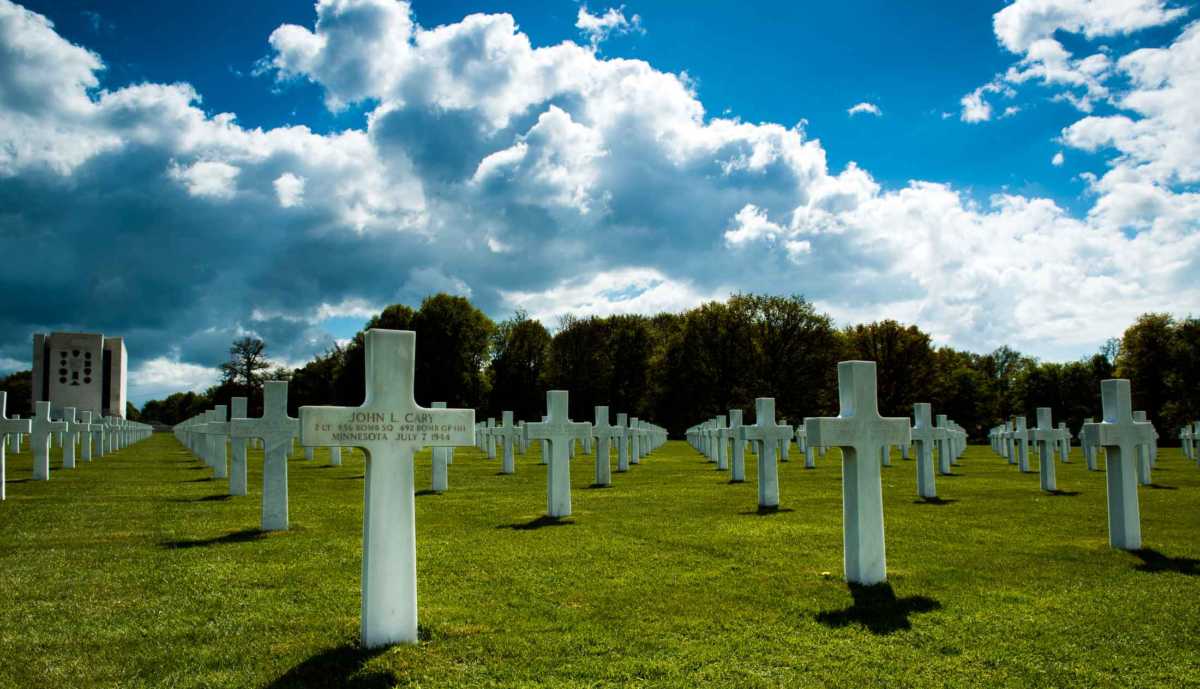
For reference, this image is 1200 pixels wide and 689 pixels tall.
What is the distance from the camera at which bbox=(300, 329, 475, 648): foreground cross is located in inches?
219

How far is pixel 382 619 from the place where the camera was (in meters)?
5.55

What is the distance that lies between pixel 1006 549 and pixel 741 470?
1084cm

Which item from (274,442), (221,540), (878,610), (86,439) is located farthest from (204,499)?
(86,439)

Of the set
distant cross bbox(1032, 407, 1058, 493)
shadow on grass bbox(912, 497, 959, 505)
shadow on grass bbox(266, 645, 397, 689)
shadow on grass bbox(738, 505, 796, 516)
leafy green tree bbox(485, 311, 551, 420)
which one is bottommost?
shadow on grass bbox(912, 497, 959, 505)

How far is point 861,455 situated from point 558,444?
6320mm

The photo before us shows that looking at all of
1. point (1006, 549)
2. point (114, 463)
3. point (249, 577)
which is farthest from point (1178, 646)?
point (114, 463)

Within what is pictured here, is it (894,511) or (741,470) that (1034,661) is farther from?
(741,470)

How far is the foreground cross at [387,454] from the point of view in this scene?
557 cm

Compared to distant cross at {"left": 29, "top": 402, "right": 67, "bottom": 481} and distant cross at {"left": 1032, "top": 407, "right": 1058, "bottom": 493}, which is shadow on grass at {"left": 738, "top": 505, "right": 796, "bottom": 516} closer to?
distant cross at {"left": 1032, "top": 407, "right": 1058, "bottom": 493}

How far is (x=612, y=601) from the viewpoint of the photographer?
671cm

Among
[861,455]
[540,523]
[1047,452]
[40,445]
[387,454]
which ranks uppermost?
[387,454]

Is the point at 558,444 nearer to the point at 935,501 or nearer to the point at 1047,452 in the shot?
the point at 935,501

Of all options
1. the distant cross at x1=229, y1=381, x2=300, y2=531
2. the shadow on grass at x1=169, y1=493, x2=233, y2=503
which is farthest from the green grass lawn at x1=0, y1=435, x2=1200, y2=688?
the shadow on grass at x1=169, y1=493, x2=233, y2=503

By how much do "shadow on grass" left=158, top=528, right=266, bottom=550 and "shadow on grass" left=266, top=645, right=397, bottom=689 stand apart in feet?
17.6
